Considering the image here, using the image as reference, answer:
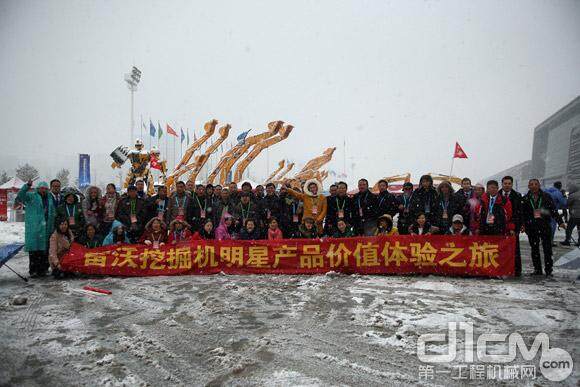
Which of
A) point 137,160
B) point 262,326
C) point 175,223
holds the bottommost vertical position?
point 262,326

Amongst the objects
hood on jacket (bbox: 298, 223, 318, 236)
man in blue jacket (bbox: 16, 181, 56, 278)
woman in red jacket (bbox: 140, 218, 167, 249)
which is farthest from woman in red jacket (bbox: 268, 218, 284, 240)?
man in blue jacket (bbox: 16, 181, 56, 278)

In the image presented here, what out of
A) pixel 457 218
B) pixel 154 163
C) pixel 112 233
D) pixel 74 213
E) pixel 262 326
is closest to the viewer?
pixel 262 326

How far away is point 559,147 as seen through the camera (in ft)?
160

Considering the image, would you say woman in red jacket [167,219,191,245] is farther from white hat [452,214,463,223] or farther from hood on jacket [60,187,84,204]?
white hat [452,214,463,223]

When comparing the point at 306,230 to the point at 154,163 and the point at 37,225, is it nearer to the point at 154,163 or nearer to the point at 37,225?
the point at 37,225

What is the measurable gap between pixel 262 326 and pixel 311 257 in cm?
250

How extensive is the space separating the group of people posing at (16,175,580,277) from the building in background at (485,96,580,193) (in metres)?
37.4

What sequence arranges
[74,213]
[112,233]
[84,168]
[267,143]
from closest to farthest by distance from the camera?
[74,213]
[112,233]
[267,143]
[84,168]

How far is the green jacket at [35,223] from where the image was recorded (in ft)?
19.1

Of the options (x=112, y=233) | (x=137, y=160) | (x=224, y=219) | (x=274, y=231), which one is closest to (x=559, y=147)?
(x=137, y=160)

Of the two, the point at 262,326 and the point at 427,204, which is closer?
the point at 262,326

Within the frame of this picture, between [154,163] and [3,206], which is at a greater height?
[154,163]

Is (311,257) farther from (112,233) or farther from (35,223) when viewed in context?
(35,223)

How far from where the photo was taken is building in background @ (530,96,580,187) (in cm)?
4172
